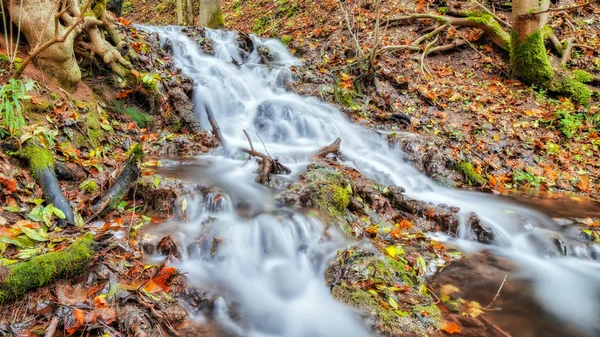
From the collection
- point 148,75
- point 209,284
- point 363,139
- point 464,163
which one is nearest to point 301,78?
point 363,139

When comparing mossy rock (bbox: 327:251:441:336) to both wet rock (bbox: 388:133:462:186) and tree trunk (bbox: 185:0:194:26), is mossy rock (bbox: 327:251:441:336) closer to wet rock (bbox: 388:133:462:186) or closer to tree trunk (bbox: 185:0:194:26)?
wet rock (bbox: 388:133:462:186)

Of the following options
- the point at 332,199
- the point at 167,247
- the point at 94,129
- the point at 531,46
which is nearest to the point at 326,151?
the point at 332,199

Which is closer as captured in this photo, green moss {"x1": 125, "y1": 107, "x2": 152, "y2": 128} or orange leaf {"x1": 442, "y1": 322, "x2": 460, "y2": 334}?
orange leaf {"x1": 442, "y1": 322, "x2": 460, "y2": 334}

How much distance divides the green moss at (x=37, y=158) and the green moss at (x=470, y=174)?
259 inches

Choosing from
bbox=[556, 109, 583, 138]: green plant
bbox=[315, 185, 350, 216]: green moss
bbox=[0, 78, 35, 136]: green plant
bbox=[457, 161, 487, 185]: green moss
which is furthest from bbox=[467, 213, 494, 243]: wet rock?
bbox=[0, 78, 35, 136]: green plant

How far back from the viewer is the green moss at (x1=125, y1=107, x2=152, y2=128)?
245 inches

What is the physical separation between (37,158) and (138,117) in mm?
2752

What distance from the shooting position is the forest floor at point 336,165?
8.61ft

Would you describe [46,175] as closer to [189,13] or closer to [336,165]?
[336,165]

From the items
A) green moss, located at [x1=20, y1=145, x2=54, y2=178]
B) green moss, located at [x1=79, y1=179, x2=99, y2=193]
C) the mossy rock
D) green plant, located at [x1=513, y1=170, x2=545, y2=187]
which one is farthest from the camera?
green plant, located at [x1=513, y1=170, x2=545, y2=187]

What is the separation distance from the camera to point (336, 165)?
585 centimetres

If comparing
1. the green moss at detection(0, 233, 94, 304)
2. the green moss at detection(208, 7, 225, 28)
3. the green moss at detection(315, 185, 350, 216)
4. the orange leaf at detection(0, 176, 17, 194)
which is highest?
the green moss at detection(208, 7, 225, 28)

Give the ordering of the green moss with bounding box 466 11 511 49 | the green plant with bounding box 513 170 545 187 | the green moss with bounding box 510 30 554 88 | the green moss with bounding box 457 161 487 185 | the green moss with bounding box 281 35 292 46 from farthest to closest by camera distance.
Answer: the green moss with bounding box 281 35 292 46 → the green moss with bounding box 466 11 511 49 → the green moss with bounding box 510 30 554 88 → the green plant with bounding box 513 170 545 187 → the green moss with bounding box 457 161 487 185

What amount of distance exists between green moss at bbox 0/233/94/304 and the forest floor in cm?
7
